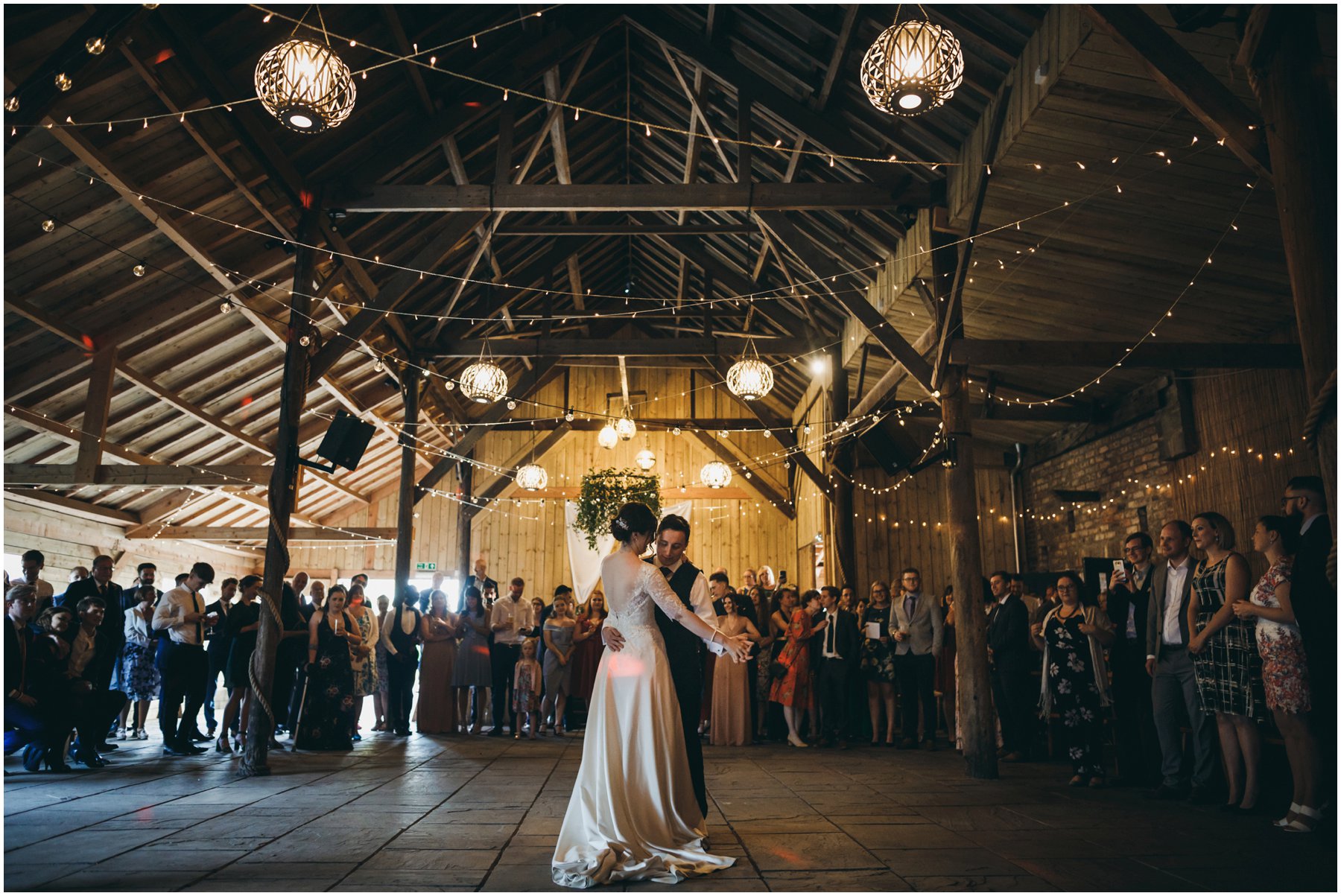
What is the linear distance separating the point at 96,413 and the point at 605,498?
18.5ft

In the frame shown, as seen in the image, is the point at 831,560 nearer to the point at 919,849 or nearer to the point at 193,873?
the point at 919,849

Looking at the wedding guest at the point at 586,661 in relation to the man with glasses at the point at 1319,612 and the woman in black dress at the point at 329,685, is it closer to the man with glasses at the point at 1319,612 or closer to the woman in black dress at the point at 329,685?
the woman in black dress at the point at 329,685

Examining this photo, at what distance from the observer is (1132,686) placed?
512 cm

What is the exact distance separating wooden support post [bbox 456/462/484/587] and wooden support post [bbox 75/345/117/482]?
540 cm

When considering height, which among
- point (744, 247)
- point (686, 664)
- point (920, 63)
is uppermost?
point (744, 247)

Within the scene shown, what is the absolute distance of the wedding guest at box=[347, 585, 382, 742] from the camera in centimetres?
701

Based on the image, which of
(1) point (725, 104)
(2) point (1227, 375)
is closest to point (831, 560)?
(2) point (1227, 375)

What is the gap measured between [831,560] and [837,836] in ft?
25.5

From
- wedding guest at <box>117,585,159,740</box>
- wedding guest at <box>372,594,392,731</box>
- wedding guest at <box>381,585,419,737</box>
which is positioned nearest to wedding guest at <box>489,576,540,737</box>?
wedding guest at <box>381,585,419,737</box>

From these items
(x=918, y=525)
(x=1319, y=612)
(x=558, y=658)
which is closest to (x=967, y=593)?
(x=1319, y=612)

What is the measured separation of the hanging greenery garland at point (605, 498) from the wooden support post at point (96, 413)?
17.5ft

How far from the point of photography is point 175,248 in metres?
8.00

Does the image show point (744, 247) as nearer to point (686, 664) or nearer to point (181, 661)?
point (181, 661)

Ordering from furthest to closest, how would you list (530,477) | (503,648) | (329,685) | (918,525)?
(918,525) → (530,477) → (503,648) → (329,685)
